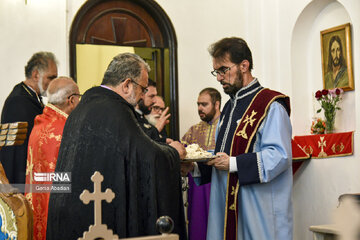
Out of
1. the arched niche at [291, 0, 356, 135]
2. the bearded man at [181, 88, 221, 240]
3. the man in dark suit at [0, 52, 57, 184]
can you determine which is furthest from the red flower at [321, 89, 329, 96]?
the man in dark suit at [0, 52, 57, 184]

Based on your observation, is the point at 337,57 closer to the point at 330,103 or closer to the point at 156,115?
the point at 330,103

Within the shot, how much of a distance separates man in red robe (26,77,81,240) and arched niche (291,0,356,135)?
12.9ft

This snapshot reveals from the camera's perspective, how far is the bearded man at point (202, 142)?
21.1ft

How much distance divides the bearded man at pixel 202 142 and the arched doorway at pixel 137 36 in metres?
0.79

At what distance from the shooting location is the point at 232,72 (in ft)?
13.1

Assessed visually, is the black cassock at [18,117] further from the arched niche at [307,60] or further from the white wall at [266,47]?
the arched niche at [307,60]

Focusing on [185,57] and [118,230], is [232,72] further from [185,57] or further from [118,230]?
[185,57]

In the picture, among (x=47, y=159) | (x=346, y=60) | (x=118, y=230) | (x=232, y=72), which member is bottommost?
(x=118, y=230)

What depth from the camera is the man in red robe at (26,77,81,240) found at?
4.06 meters

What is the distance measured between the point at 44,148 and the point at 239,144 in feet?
4.87

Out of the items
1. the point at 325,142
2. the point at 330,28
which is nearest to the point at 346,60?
the point at 330,28

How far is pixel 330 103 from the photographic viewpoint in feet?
22.0

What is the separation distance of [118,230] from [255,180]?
1.11m

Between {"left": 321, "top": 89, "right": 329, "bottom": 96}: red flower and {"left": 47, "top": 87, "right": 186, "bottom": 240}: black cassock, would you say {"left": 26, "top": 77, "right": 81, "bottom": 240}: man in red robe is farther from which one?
{"left": 321, "top": 89, "right": 329, "bottom": 96}: red flower
